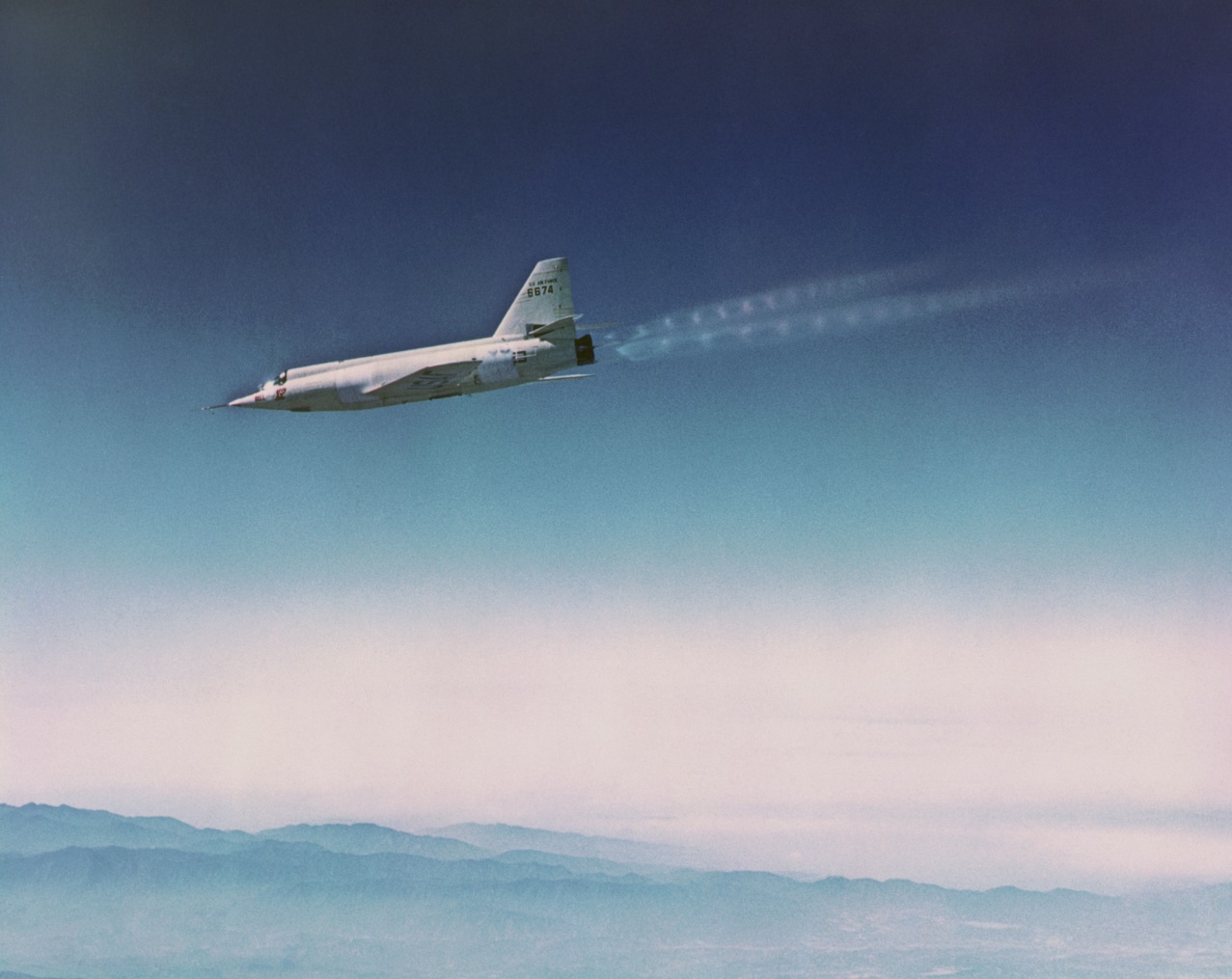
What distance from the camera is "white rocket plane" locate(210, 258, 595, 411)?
4159 cm

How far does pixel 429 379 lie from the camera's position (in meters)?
42.6

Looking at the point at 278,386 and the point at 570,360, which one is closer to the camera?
the point at 570,360

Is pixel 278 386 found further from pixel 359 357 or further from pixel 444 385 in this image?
pixel 444 385

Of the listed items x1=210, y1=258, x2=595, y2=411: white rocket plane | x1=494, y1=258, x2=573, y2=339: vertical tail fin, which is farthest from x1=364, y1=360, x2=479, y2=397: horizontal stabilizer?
x1=494, y1=258, x2=573, y2=339: vertical tail fin

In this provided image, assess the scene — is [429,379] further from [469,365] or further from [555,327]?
[555,327]

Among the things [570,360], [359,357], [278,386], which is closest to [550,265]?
[570,360]

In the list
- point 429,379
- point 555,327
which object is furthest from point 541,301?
point 429,379

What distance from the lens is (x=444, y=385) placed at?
4278 centimetres

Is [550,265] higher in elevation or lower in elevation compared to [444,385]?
higher

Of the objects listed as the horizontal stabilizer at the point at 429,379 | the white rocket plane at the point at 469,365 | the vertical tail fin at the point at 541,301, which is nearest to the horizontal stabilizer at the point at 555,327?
the white rocket plane at the point at 469,365

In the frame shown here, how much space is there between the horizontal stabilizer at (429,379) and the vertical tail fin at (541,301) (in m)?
2.41

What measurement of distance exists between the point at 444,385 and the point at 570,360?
5724mm

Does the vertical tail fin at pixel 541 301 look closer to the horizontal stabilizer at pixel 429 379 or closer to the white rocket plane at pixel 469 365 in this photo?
the white rocket plane at pixel 469 365

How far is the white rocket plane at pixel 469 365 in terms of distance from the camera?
41594mm
